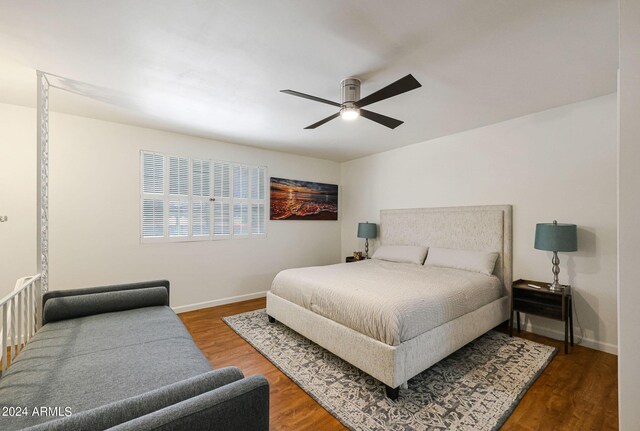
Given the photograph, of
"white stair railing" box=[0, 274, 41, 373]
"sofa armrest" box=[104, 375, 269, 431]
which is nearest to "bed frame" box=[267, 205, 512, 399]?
"sofa armrest" box=[104, 375, 269, 431]

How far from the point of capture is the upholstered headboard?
11.0 feet

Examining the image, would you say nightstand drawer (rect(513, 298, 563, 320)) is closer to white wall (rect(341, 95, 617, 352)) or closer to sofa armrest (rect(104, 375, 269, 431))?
white wall (rect(341, 95, 617, 352))

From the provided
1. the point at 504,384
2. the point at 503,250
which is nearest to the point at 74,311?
the point at 504,384

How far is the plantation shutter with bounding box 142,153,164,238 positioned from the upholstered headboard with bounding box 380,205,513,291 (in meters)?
3.52

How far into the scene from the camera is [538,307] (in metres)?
2.84

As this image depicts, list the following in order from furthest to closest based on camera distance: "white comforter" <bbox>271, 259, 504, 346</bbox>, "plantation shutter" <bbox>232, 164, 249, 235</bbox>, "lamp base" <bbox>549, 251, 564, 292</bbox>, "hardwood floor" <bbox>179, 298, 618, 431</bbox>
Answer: "plantation shutter" <bbox>232, 164, 249, 235</bbox>
"lamp base" <bbox>549, 251, 564, 292</bbox>
"white comforter" <bbox>271, 259, 504, 346</bbox>
"hardwood floor" <bbox>179, 298, 618, 431</bbox>

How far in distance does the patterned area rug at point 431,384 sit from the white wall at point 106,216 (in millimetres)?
1528

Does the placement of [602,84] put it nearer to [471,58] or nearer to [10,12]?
[471,58]

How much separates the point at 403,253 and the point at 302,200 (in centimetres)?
211

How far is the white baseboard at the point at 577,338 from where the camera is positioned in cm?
268

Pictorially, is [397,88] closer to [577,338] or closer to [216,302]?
[577,338]

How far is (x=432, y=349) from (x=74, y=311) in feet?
9.60

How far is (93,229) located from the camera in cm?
333

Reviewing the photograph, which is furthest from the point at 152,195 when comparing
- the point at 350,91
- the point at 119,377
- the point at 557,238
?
the point at 557,238
